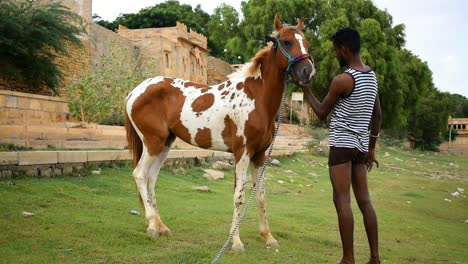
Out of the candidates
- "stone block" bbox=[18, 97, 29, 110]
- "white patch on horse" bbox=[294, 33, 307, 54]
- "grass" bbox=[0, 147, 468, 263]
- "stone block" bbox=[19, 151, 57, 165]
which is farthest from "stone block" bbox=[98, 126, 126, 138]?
"white patch on horse" bbox=[294, 33, 307, 54]

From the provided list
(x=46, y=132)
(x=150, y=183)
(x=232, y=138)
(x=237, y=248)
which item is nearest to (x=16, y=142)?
(x=46, y=132)

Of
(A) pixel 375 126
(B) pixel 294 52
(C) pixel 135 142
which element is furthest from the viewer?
(C) pixel 135 142

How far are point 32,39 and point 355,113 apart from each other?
13217 millimetres

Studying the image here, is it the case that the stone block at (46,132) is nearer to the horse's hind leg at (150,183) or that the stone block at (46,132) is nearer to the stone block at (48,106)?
the stone block at (48,106)

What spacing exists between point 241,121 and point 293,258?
159cm

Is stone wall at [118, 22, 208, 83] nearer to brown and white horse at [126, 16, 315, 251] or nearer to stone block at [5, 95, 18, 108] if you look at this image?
stone block at [5, 95, 18, 108]

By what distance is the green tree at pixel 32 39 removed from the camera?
14.6m

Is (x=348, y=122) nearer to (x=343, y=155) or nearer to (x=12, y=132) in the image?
(x=343, y=155)

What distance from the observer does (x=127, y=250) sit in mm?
5133

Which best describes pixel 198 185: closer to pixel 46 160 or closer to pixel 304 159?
pixel 46 160

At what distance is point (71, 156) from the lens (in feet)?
28.8

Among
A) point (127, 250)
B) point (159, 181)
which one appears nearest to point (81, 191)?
point (159, 181)

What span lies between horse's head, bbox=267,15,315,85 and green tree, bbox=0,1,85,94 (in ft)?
35.9

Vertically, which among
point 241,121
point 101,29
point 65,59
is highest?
point 101,29
